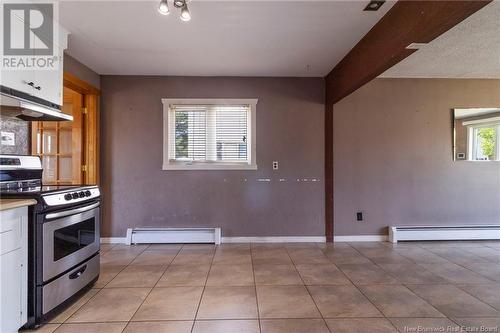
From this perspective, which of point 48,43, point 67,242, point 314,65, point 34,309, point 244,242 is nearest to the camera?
point 34,309

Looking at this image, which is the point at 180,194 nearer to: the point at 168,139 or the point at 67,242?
the point at 168,139

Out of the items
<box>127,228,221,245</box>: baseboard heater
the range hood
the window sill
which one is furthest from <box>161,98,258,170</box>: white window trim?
the range hood

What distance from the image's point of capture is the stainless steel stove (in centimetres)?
198

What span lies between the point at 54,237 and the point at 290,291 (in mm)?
1947

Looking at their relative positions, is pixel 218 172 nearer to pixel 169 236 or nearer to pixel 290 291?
pixel 169 236

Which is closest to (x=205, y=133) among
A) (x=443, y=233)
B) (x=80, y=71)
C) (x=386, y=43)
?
(x=80, y=71)

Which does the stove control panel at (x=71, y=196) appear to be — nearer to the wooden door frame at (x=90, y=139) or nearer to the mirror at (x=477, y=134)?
the wooden door frame at (x=90, y=139)

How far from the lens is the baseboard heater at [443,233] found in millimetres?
4188

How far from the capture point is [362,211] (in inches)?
168

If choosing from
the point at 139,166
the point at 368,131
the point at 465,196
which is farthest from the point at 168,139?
the point at 465,196

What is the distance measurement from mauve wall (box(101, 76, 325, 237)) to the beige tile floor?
487 millimetres

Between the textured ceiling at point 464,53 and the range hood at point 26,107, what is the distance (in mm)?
3494

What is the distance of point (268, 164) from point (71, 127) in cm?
279

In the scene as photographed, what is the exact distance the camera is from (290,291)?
2574mm
